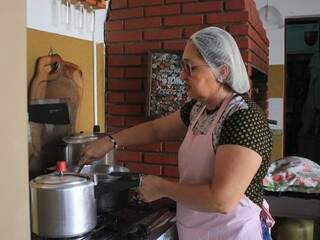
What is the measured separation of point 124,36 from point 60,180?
3.35ft

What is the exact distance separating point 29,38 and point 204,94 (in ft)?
2.26

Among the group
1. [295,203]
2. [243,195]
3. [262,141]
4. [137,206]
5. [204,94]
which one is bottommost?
[295,203]

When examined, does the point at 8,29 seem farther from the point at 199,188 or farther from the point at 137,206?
the point at 137,206

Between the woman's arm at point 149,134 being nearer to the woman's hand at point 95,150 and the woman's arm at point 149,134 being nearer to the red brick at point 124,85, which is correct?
the woman's hand at point 95,150

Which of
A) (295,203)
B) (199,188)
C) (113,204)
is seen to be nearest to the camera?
(199,188)

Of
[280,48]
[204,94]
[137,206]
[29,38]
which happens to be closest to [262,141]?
[204,94]

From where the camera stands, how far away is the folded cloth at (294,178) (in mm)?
1961

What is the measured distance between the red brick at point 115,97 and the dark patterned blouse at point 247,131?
0.86 metres

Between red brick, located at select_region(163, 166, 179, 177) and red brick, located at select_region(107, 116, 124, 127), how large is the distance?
0.30m

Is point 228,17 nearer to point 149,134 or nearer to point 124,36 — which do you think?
point 124,36

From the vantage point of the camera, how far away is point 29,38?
4.71 ft

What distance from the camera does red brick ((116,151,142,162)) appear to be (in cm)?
197

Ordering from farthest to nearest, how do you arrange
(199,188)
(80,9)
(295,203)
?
(295,203) < (80,9) < (199,188)

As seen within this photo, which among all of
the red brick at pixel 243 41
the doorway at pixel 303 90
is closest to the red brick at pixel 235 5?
the red brick at pixel 243 41
